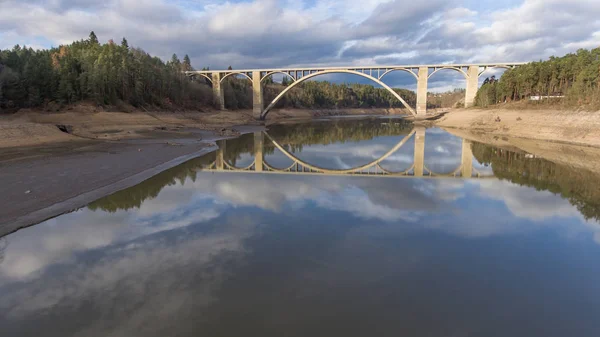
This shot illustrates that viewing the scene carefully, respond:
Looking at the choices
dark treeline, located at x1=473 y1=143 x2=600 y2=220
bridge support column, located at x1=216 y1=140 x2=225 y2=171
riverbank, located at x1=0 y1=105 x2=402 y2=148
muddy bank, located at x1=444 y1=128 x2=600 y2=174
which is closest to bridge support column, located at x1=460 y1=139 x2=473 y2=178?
dark treeline, located at x1=473 y1=143 x2=600 y2=220

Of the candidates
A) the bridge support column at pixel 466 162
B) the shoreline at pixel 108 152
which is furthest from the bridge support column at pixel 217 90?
the bridge support column at pixel 466 162

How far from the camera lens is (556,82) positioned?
41.7m

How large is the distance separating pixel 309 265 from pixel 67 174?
1117 centimetres

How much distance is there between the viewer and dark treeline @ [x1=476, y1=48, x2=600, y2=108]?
30.5m

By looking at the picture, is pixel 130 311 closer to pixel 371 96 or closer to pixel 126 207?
pixel 126 207

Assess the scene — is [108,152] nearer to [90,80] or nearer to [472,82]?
[90,80]

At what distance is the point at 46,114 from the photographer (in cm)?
3234

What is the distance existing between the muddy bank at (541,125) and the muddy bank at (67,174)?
27.4 meters

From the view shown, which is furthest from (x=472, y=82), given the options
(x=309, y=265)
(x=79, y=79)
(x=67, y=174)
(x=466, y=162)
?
(x=309, y=265)

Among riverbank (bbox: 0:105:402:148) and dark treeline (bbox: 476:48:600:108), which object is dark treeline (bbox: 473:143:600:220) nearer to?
dark treeline (bbox: 476:48:600:108)

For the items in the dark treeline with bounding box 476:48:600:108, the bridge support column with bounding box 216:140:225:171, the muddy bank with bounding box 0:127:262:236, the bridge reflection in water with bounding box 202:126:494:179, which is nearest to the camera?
the muddy bank with bounding box 0:127:262:236

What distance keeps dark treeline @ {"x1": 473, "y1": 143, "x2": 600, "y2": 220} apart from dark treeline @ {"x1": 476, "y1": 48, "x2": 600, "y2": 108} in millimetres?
12334

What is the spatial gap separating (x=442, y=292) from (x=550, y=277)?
2.24 meters

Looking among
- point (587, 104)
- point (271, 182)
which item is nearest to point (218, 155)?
point (271, 182)
